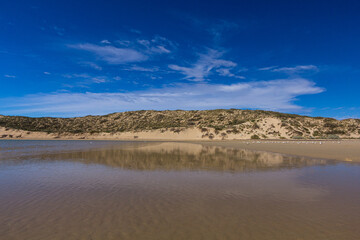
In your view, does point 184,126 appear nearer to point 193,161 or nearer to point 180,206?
point 193,161

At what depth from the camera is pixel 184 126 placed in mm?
64312

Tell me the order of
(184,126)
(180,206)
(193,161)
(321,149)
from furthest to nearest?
(184,126) < (321,149) < (193,161) < (180,206)

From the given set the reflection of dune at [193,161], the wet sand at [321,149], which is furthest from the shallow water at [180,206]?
the wet sand at [321,149]

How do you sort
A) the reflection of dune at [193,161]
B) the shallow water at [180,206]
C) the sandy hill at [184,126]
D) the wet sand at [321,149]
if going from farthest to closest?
the sandy hill at [184,126] → the wet sand at [321,149] → the reflection of dune at [193,161] → the shallow water at [180,206]

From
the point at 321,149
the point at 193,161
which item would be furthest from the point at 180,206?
the point at 321,149

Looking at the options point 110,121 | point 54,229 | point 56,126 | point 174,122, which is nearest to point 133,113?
point 110,121

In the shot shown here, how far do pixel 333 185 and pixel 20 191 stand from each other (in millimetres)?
11673

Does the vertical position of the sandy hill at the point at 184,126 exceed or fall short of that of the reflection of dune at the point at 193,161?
it exceeds it

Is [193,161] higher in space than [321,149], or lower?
lower

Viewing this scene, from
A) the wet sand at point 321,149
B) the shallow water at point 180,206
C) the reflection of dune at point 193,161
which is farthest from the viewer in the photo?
the wet sand at point 321,149

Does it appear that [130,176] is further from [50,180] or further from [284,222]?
[284,222]

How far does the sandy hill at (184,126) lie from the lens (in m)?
56.7

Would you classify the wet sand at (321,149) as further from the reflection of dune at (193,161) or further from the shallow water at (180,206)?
the shallow water at (180,206)

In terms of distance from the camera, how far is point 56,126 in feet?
245
